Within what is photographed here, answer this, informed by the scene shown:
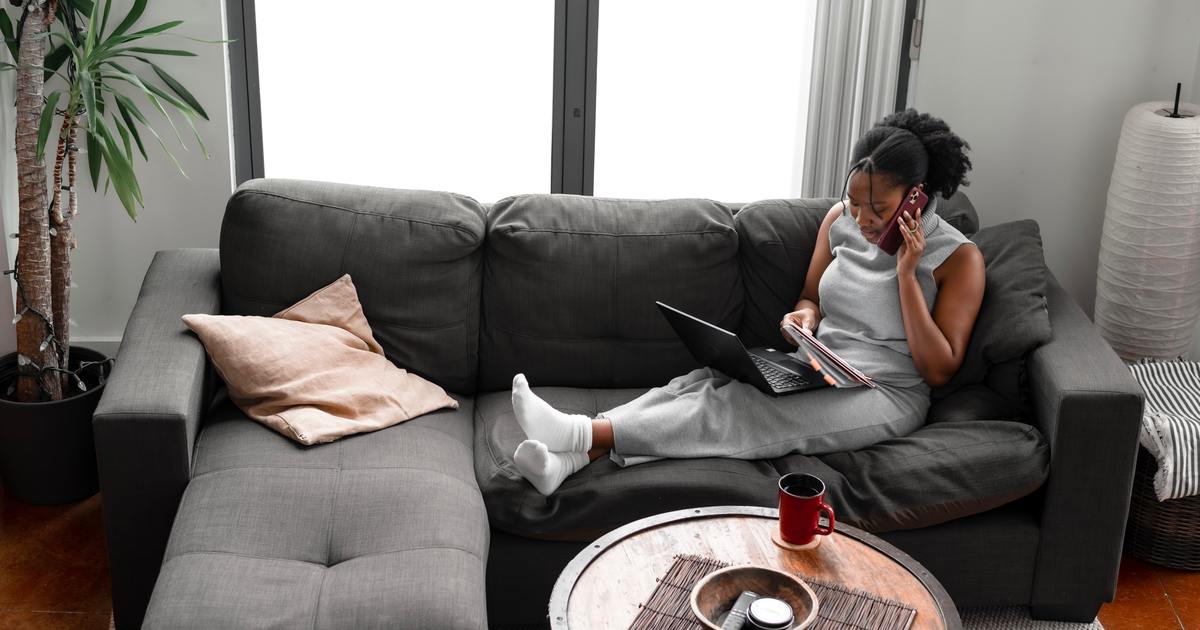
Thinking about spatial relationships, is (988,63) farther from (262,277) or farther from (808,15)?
(262,277)

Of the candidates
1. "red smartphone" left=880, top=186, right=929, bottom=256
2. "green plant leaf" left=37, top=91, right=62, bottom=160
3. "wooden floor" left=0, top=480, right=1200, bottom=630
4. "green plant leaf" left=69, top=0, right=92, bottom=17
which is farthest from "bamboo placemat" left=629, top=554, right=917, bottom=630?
"green plant leaf" left=69, top=0, right=92, bottom=17

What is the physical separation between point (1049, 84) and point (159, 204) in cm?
266

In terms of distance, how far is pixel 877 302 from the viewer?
2.52 meters

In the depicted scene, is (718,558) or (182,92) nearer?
(718,558)

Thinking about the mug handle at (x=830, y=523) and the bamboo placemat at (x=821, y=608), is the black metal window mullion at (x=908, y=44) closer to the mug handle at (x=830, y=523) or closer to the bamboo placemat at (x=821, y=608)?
the mug handle at (x=830, y=523)

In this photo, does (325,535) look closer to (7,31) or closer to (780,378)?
(780,378)

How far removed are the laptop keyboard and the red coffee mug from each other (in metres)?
0.60

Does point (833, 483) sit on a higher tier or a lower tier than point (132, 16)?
lower

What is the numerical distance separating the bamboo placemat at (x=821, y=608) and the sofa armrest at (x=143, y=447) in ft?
3.35

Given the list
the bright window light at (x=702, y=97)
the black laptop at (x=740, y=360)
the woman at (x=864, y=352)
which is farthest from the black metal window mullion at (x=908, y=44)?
the black laptop at (x=740, y=360)

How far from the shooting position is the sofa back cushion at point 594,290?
269 centimetres

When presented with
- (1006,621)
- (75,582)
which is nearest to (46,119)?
(75,582)

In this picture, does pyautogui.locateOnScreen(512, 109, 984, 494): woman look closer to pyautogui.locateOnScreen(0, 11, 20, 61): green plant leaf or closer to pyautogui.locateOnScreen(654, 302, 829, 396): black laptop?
pyautogui.locateOnScreen(654, 302, 829, 396): black laptop

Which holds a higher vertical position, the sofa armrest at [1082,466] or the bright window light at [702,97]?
the bright window light at [702,97]
